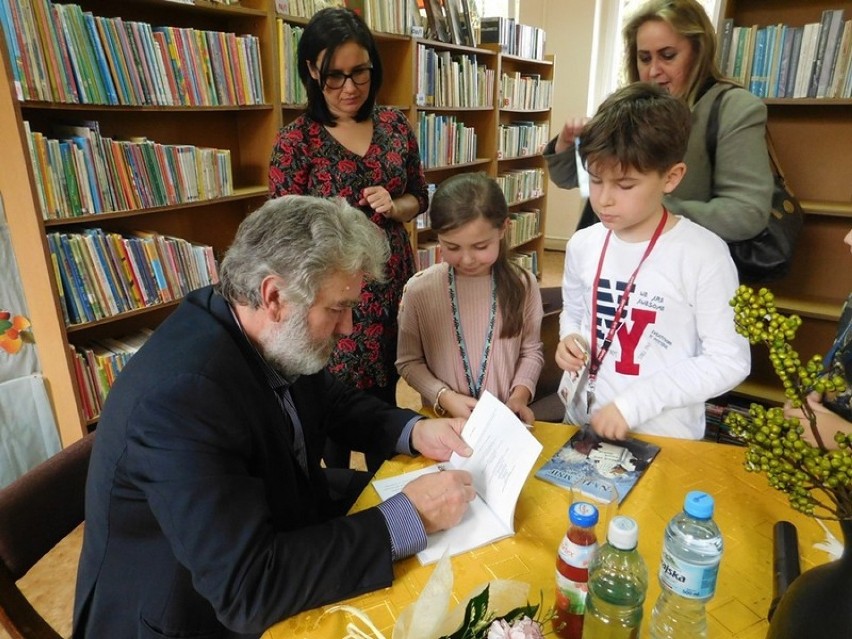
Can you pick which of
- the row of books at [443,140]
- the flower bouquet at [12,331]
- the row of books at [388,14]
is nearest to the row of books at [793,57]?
the row of books at [388,14]

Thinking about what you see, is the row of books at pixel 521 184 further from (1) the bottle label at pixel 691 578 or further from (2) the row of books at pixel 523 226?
(1) the bottle label at pixel 691 578

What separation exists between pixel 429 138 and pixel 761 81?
6.29ft

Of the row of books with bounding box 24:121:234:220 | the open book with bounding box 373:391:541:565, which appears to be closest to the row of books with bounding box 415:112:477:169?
the row of books with bounding box 24:121:234:220

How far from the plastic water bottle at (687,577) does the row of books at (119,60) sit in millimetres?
2091

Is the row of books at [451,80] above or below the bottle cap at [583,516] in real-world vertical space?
above

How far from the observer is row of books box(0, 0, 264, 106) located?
1768mm

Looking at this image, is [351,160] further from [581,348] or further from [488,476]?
[488,476]

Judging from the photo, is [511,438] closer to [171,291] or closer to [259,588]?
[259,588]

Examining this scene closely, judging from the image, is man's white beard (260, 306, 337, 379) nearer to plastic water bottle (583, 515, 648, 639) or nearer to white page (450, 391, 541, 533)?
white page (450, 391, 541, 533)

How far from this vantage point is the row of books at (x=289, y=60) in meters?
2.50

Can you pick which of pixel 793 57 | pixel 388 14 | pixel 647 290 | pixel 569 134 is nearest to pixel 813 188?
pixel 793 57

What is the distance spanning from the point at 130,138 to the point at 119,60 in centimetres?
37

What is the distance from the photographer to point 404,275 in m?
1.96

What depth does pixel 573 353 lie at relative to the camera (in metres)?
1.36
